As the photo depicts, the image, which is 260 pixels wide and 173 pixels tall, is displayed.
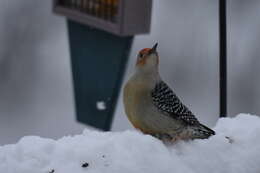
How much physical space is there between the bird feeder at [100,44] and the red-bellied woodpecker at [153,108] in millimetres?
1707

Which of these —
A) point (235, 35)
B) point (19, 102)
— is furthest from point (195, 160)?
point (19, 102)

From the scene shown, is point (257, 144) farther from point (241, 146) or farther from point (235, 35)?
point (235, 35)

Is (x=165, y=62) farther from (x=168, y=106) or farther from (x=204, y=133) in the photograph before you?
(x=204, y=133)

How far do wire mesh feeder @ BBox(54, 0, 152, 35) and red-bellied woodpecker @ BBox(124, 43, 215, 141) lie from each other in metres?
1.69

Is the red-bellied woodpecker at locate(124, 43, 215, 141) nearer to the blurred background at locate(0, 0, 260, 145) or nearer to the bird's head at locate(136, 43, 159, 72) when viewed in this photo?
the bird's head at locate(136, 43, 159, 72)

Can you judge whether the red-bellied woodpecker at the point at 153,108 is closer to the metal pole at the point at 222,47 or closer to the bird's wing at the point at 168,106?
the bird's wing at the point at 168,106

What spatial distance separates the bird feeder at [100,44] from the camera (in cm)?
625

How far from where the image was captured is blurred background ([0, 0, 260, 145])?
944cm

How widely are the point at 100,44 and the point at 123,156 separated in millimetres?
3128

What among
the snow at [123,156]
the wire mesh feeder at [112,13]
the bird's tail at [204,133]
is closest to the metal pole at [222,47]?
the bird's tail at [204,133]

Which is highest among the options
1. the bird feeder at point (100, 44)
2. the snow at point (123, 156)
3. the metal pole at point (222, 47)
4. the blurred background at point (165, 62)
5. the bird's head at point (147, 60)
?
the metal pole at point (222, 47)

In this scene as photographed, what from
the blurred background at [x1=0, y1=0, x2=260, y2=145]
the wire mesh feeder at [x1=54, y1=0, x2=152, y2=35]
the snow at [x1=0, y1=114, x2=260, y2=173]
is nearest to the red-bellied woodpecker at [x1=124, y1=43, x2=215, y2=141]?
the snow at [x1=0, y1=114, x2=260, y2=173]

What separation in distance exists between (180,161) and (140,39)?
6525 mm

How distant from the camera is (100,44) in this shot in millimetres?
6609
